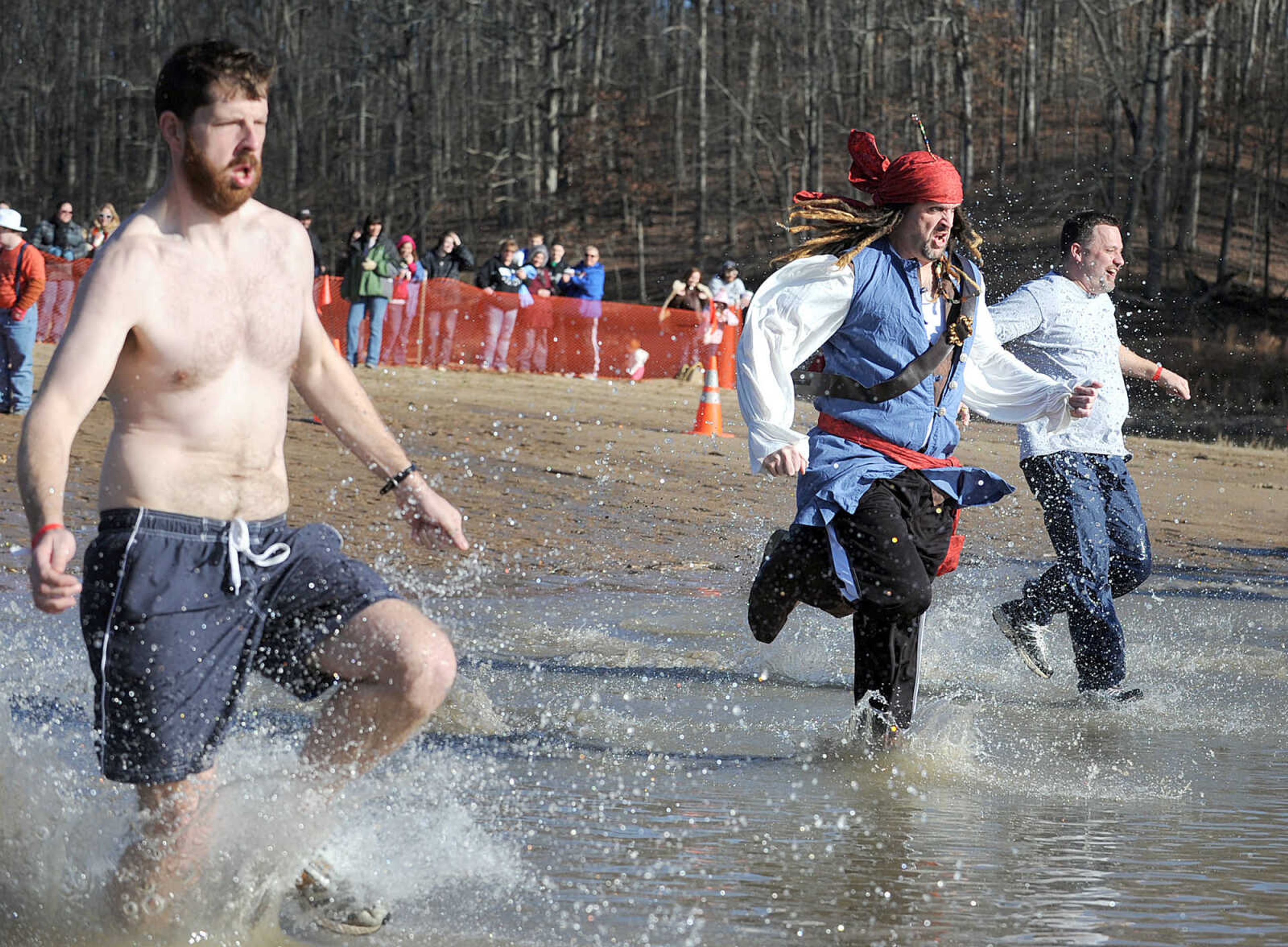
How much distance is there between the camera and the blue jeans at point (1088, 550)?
6.41 m

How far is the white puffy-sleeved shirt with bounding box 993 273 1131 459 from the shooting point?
645 cm

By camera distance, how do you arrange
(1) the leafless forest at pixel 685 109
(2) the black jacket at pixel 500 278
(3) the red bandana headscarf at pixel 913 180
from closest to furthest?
(3) the red bandana headscarf at pixel 913 180 < (2) the black jacket at pixel 500 278 < (1) the leafless forest at pixel 685 109

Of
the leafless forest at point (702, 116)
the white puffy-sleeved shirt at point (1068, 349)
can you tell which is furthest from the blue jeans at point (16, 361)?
the leafless forest at point (702, 116)

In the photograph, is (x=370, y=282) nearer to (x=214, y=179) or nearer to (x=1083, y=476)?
(x=1083, y=476)

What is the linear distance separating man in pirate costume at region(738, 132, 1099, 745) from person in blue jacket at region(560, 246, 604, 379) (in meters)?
16.4

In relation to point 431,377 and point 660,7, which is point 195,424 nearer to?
point 431,377

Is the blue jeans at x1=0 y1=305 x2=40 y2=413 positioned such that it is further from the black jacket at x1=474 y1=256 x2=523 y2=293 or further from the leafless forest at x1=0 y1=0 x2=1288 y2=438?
the leafless forest at x1=0 y1=0 x2=1288 y2=438

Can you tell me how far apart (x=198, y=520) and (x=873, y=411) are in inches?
97.7

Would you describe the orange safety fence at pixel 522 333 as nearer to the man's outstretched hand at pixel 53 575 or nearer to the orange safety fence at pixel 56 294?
the orange safety fence at pixel 56 294

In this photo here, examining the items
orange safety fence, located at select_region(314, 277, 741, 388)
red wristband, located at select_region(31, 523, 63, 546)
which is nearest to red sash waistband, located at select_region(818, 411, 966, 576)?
red wristband, located at select_region(31, 523, 63, 546)

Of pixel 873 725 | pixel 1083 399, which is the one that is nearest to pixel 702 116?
pixel 1083 399

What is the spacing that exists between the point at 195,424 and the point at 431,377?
54.9ft

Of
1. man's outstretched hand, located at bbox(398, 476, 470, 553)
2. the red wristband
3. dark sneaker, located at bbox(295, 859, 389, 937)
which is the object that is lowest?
dark sneaker, located at bbox(295, 859, 389, 937)

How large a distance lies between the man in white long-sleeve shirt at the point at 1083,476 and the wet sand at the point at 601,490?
3.19 meters
